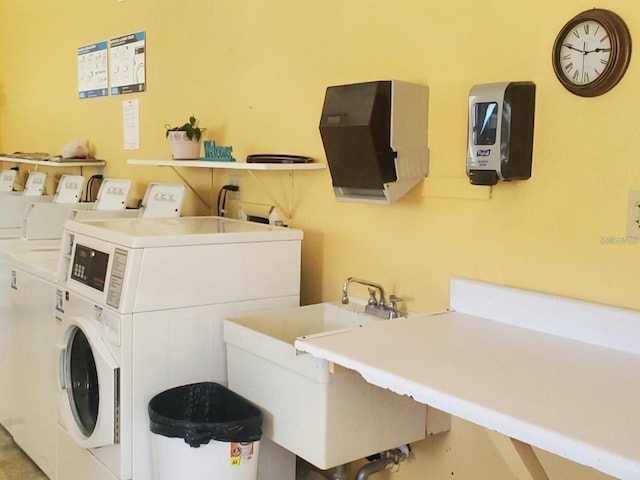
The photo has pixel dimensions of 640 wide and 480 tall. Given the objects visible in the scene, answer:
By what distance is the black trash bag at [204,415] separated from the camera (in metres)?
2.03

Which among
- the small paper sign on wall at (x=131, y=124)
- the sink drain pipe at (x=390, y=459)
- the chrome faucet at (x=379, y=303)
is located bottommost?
the sink drain pipe at (x=390, y=459)

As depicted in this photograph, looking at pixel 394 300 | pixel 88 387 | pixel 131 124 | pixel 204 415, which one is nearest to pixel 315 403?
pixel 394 300

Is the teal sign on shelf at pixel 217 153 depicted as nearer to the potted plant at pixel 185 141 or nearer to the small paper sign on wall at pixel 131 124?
the potted plant at pixel 185 141

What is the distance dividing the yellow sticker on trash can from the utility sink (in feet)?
0.25

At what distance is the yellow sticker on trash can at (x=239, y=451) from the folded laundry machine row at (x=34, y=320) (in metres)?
1.09

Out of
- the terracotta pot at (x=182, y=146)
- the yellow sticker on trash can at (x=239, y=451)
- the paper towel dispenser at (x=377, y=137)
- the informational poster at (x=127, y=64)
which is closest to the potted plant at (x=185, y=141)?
the terracotta pot at (x=182, y=146)

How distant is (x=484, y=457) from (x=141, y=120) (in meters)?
2.83

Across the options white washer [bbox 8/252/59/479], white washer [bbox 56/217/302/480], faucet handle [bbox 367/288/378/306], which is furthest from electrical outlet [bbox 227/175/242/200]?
faucet handle [bbox 367/288/378/306]

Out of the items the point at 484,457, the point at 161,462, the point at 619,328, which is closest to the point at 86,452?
the point at 161,462

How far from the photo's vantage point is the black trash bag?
2.03 metres

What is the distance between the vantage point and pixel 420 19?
2.18m

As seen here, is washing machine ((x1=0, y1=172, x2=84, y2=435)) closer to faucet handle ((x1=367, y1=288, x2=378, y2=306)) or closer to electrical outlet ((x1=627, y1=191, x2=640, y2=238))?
faucet handle ((x1=367, y1=288, x2=378, y2=306))

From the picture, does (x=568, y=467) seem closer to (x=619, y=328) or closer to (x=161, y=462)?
(x=619, y=328)

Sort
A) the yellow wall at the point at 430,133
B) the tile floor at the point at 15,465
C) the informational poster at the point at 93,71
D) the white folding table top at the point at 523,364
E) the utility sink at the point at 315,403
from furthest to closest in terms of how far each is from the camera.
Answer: the informational poster at the point at 93,71, the tile floor at the point at 15,465, the utility sink at the point at 315,403, the yellow wall at the point at 430,133, the white folding table top at the point at 523,364
